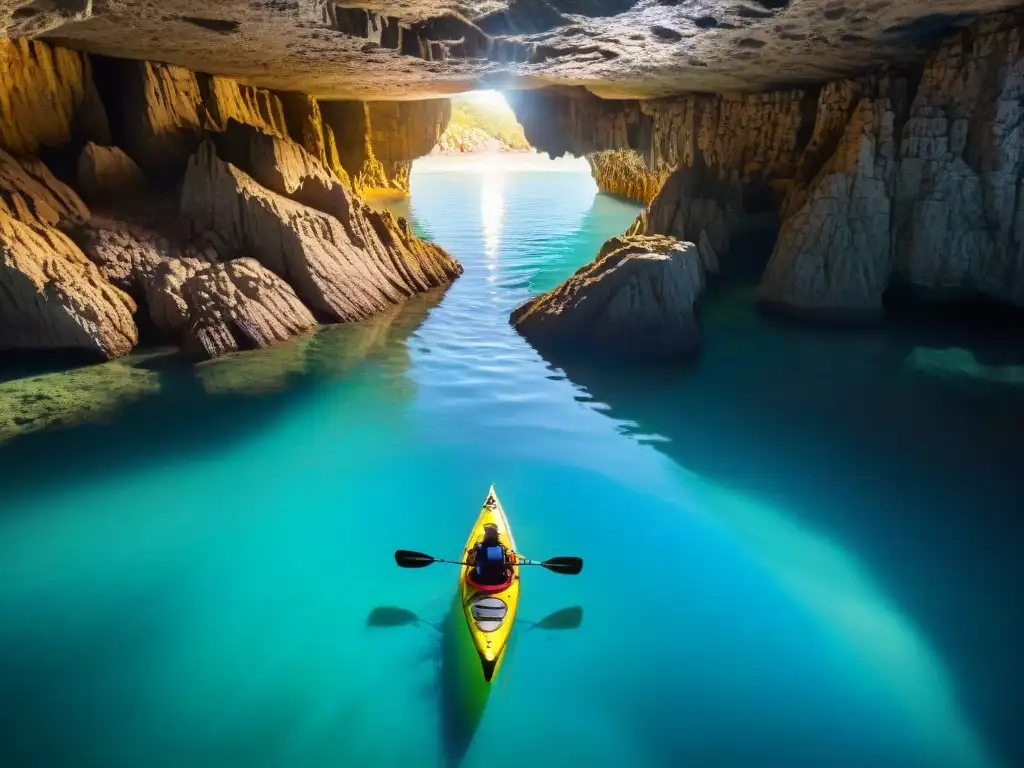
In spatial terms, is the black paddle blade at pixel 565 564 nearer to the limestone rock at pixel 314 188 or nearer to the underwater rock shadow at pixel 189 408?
the underwater rock shadow at pixel 189 408

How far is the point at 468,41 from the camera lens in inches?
450

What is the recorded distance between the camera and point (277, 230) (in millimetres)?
14555

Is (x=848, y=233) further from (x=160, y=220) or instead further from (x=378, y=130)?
(x=378, y=130)

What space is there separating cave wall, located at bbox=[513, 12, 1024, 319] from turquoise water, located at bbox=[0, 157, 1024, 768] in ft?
7.54

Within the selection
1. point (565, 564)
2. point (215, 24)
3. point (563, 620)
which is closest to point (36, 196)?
point (215, 24)

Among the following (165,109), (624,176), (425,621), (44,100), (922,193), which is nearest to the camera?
(425,621)

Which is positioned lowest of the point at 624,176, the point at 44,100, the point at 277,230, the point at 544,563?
the point at 544,563

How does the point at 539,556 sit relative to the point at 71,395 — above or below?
below

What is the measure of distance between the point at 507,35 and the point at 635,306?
5.29m

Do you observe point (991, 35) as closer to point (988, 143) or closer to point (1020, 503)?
point (988, 143)

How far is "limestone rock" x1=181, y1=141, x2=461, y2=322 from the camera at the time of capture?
47.2 feet

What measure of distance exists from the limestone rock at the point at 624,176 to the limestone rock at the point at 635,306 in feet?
66.4

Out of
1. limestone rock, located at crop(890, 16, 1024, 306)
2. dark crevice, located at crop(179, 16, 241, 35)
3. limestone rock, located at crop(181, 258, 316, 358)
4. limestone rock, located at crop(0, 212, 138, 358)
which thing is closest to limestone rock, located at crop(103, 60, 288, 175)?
limestone rock, located at crop(0, 212, 138, 358)

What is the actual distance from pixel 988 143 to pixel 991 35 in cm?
194
